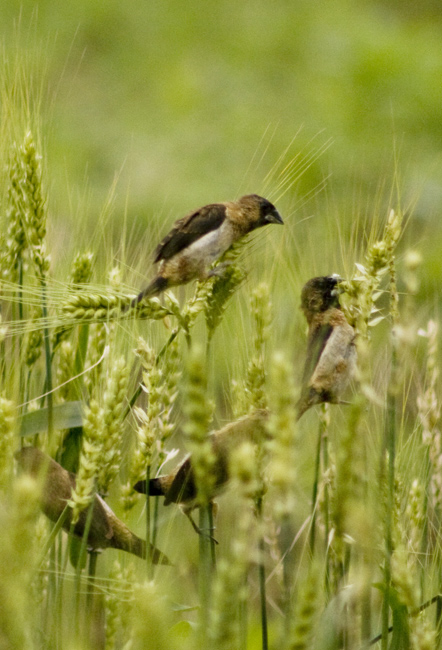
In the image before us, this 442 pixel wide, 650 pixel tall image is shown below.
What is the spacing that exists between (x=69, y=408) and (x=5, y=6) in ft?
19.5

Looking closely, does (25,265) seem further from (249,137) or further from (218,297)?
(249,137)

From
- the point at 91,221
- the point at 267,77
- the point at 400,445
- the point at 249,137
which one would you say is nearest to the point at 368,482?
the point at 400,445

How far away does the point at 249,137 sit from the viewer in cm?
616

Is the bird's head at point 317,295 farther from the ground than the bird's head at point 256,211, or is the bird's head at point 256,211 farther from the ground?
the bird's head at point 256,211

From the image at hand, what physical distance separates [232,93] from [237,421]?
5.50 metres

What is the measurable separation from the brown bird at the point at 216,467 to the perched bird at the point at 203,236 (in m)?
0.39

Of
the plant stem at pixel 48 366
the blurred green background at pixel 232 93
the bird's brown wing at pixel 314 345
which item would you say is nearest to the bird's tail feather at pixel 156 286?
the plant stem at pixel 48 366

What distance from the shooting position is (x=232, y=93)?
22.1 feet

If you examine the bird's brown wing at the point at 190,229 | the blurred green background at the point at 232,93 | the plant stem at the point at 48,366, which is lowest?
the plant stem at the point at 48,366

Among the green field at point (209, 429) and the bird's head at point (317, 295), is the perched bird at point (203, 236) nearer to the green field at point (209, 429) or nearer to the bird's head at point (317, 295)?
the green field at point (209, 429)

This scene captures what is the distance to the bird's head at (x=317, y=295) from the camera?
6.39ft

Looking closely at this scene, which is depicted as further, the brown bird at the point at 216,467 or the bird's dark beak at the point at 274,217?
the bird's dark beak at the point at 274,217

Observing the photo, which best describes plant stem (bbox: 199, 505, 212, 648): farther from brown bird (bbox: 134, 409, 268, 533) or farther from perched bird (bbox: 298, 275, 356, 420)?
perched bird (bbox: 298, 275, 356, 420)

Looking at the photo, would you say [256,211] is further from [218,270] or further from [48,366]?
[48,366]
